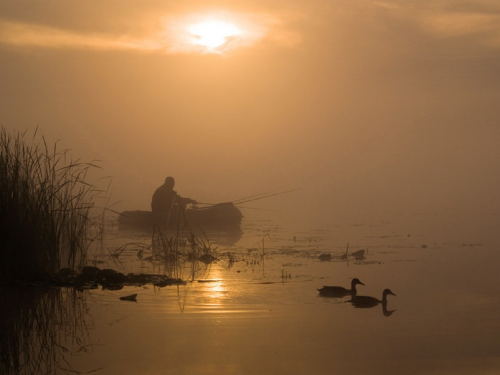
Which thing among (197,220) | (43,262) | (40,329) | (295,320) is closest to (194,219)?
(197,220)

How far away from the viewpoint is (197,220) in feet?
76.0

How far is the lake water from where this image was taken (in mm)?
5801

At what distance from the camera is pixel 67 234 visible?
10922 millimetres

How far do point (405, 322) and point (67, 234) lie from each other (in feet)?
19.0

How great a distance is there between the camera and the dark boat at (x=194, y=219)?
2158cm

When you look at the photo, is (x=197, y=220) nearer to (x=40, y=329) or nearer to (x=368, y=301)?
(x=368, y=301)

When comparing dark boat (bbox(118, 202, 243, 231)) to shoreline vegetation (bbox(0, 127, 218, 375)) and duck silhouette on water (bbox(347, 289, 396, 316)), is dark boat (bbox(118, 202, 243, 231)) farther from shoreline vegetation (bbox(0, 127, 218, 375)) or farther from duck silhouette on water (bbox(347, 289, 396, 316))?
duck silhouette on water (bbox(347, 289, 396, 316))

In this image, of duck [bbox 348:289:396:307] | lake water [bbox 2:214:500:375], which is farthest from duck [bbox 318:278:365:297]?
duck [bbox 348:289:396:307]

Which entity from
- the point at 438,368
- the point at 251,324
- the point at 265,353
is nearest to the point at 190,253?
the point at 251,324

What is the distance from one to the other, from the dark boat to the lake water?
8.02 metres

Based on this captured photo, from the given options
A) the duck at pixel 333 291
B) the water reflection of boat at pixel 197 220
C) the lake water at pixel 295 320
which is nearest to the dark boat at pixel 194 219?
the water reflection of boat at pixel 197 220

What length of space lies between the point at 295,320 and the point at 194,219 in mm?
15779

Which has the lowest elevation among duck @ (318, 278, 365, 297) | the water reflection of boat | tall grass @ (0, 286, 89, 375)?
tall grass @ (0, 286, 89, 375)

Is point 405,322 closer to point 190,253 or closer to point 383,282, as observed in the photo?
point 383,282
